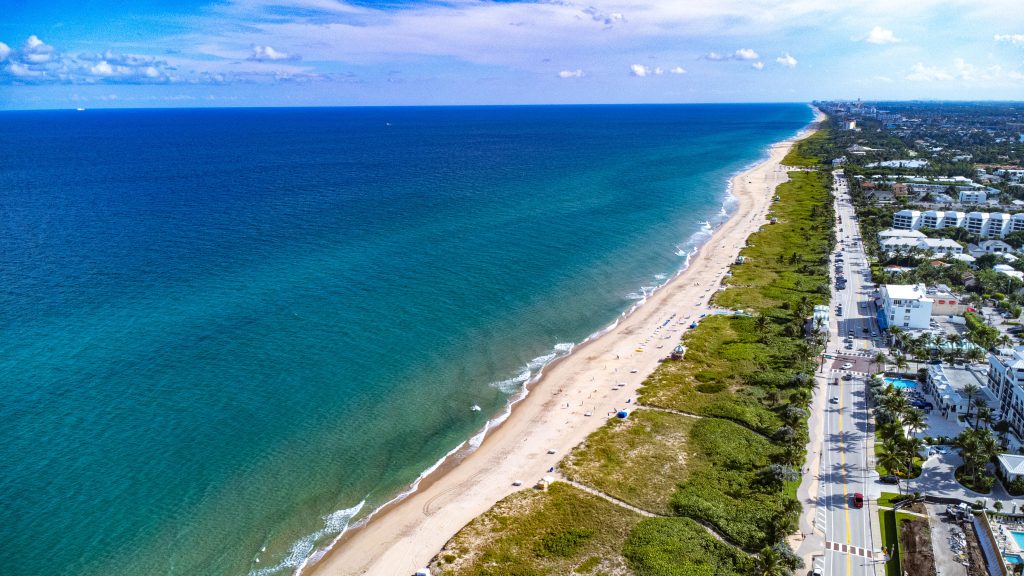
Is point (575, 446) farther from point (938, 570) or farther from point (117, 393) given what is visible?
point (117, 393)

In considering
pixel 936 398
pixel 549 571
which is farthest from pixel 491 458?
pixel 936 398

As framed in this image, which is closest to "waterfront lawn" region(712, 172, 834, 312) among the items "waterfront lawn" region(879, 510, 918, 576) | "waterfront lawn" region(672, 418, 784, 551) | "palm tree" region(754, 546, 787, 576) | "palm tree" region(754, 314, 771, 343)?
"palm tree" region(754, 314, 771, 343)

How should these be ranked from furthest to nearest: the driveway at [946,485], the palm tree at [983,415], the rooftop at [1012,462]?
the palm tree at [983,415], the rooftop at [1012,462], the driveway at [946,485]

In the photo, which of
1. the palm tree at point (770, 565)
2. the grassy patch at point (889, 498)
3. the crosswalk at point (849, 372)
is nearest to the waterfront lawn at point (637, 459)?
the palm tree at point (770, 565)

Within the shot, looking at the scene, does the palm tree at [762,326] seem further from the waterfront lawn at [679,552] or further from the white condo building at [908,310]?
the waterfront lawn at [679,552]

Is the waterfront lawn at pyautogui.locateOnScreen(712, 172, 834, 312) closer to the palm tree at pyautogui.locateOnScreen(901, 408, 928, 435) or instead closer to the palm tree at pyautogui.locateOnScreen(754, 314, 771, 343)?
the palm tree at pyautogui.locateOnScreen(754, 314, 771, 343)
